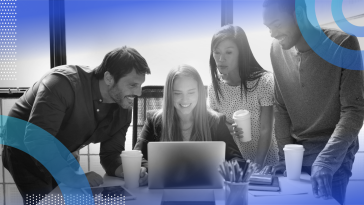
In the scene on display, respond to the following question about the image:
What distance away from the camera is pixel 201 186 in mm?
1231

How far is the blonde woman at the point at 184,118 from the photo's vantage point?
5.59 feet

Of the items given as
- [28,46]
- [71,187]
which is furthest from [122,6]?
[71,187]

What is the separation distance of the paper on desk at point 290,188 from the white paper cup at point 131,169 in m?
0.45

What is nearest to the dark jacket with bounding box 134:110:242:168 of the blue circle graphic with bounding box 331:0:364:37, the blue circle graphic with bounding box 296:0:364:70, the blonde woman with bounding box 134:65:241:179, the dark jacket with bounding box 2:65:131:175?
the blonde woman with bounding box 134:65:241:179

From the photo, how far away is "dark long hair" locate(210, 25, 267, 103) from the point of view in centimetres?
Answer: 181

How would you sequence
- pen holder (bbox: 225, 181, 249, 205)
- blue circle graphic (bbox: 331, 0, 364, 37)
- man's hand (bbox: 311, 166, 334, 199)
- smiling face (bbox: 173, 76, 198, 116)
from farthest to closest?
blue circle graphic (bbox: 331, 0, 364, 37) < smiling face (bbox: 173, 76, 198, 116) < man's hand (bbox: 311, 166, 334, 199) < pen holder (bbox: 225, 181, 249, 205)

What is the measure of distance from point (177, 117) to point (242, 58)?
504 millimetres

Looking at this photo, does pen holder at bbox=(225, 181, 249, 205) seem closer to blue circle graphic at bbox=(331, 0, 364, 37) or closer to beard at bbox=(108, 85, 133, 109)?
beard at bbox=(108, 85, 133, 109)

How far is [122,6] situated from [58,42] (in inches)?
23.8

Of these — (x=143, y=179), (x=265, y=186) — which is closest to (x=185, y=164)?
(x=143, y=179)

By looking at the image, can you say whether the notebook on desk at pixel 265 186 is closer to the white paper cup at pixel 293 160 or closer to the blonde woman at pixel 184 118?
the white paper cup at pixel 293 160
